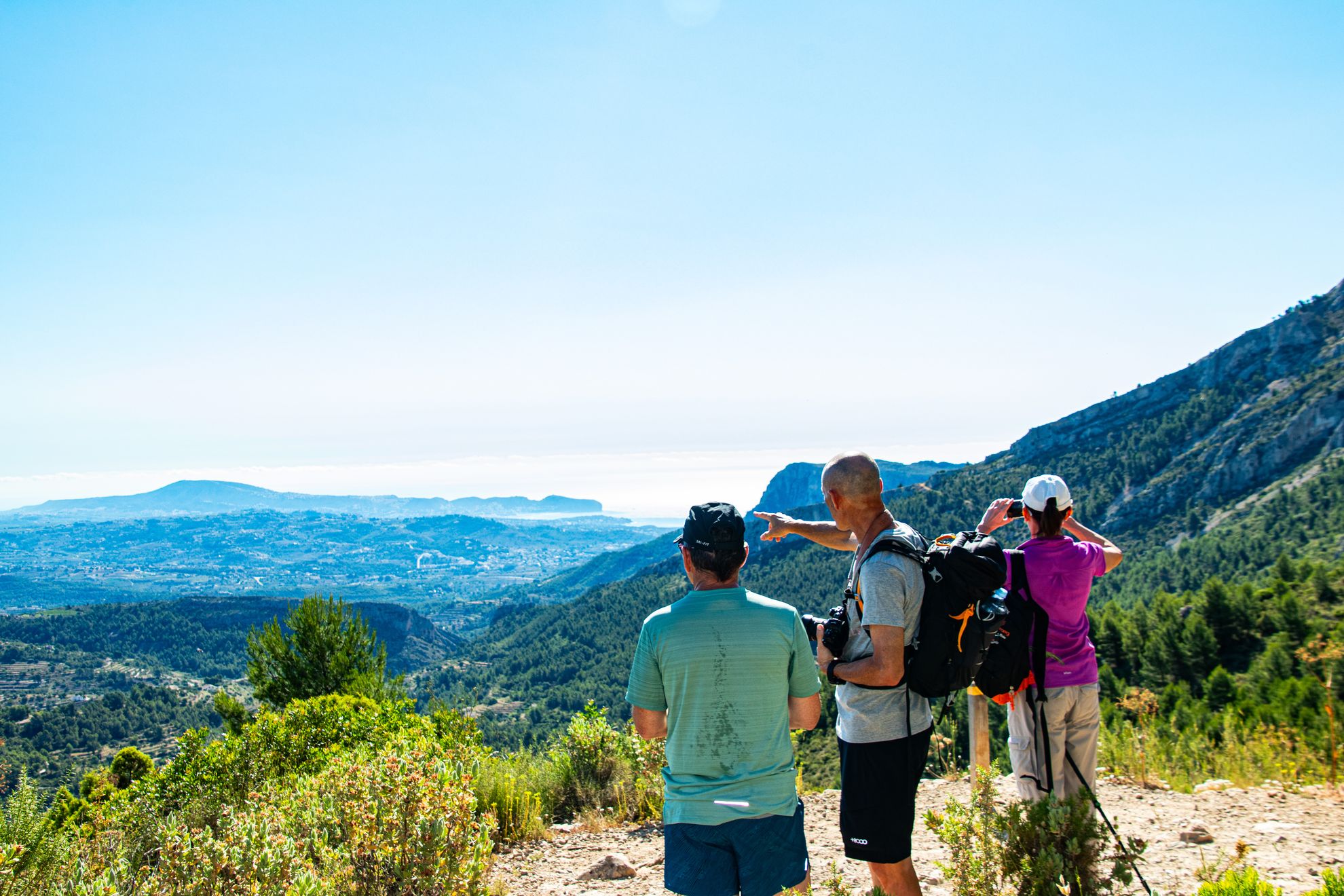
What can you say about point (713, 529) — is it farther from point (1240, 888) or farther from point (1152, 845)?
point (1152, 845)

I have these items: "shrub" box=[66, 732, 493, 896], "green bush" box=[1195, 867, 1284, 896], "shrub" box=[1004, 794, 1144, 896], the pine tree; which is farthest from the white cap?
the pine tree

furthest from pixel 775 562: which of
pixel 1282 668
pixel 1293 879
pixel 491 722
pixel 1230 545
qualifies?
pixel 1293 879

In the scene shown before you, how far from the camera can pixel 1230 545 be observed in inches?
2411

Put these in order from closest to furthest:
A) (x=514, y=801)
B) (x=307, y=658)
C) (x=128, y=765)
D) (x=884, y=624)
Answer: (x=884, y=624) → (x=514, y=801) → (x=128, y=765) → (x=307, y=658)

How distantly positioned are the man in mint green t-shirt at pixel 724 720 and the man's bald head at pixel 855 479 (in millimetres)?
561

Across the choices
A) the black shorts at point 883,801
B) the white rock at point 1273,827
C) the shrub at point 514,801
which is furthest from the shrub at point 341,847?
the white rock at point 1273,827

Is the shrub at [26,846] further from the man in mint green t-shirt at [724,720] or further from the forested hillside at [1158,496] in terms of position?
the forested hillside at [1158,496]

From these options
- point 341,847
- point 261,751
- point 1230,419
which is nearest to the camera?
point 341,847

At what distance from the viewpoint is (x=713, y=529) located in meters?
2.33

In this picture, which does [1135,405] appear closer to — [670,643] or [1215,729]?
[1215,729]

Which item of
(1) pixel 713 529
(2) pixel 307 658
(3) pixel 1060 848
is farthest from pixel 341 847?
(2) pixel 307 658

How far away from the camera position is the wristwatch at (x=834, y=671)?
100 inches

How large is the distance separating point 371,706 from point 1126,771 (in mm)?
7636

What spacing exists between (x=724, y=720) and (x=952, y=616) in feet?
3.10
